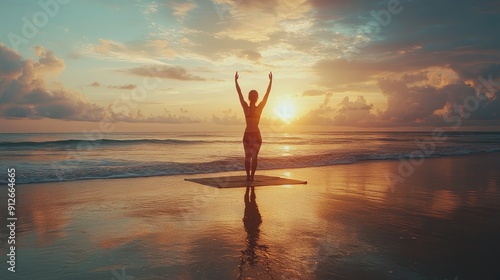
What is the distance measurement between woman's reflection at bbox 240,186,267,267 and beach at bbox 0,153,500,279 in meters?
0.03

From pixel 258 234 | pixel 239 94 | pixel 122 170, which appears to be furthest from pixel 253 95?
pixel 122 170

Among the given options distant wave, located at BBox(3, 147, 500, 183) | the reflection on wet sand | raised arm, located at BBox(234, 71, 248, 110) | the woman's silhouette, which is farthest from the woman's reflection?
distant wave, located at BBox(3, 147, 500, 183)

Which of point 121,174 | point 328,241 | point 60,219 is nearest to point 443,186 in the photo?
point 328,241

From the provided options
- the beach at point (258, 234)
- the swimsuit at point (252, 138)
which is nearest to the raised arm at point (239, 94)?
the swimsuit at point (252, 138)

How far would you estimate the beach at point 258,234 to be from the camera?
13.2 feet

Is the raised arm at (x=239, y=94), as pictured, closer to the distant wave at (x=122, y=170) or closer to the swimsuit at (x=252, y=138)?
the swimsuit at (x=252, y=138)

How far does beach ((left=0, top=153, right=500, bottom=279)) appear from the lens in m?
4.01

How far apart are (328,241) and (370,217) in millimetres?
2011

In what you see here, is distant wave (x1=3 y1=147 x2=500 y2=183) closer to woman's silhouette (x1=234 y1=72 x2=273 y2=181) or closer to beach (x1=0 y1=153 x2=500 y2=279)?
beach (x1=0 y1=153 x2=500 y2=279)

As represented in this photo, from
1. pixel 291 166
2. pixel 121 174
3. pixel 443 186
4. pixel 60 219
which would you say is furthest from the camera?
pixel 291 166

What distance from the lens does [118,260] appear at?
431 centimetres

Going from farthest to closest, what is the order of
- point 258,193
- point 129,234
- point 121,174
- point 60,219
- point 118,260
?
point 121,174 → point 258,193 → point 60,219 → point 129,234 → point 118,260

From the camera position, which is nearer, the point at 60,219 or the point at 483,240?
the point at 483,240

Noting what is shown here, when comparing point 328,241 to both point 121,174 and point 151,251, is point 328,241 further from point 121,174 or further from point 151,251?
point 121,174
